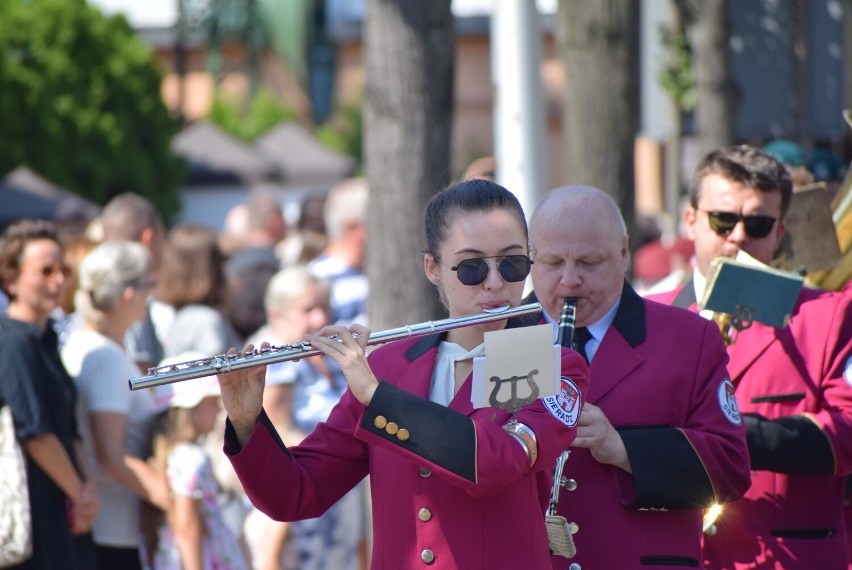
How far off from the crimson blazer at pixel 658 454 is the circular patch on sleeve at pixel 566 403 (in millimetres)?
457

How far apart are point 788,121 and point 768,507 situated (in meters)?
9.25

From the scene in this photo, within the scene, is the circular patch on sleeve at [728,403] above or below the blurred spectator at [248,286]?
above

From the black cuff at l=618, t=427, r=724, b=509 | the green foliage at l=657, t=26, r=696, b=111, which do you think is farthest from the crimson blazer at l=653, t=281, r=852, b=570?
the green foliage at l=657, t=26, r=696, b=111

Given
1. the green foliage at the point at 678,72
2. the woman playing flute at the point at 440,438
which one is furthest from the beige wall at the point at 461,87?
the woman playing flute at the point at 440,438

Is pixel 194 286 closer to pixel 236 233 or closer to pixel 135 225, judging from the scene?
pixel 135 225

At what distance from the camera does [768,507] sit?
14.5 ft

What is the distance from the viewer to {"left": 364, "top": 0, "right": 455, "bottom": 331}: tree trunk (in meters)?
6.15

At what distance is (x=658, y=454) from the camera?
12.4 ft

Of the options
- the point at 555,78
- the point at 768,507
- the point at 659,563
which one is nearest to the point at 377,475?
the point at 659,563

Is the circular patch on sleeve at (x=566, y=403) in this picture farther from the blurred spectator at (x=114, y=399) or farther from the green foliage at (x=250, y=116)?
the green foliage at (x=250, y=116)

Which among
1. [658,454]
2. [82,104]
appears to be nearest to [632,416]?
[658,454]

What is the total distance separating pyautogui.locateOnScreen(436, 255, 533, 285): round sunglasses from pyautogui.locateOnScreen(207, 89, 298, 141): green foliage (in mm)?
36827

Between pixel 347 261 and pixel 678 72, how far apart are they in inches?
262

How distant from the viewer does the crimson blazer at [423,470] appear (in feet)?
10.4
